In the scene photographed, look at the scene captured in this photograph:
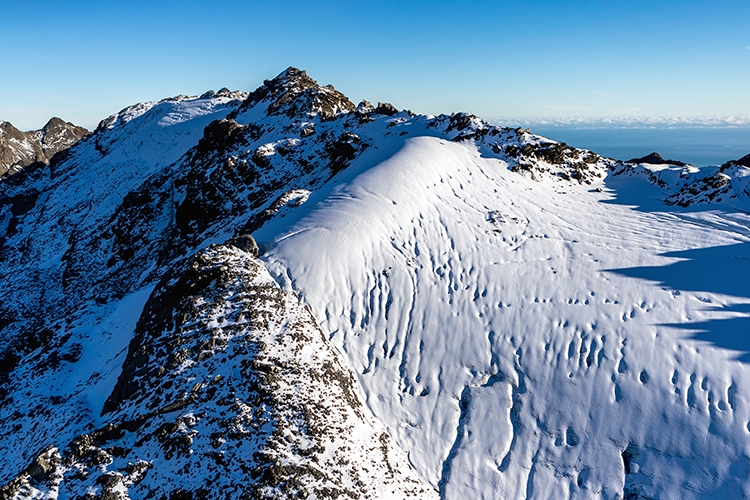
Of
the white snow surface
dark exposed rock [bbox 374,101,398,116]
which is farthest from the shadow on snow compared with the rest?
dark exposed rock [bbox 374,101,398,116]

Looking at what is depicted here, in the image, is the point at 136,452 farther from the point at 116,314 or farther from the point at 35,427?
the point at 116,314

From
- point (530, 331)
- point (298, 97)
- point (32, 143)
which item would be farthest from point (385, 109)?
point (32, 143)

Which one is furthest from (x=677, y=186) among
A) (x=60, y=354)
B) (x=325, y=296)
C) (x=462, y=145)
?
(x=60, y=354)

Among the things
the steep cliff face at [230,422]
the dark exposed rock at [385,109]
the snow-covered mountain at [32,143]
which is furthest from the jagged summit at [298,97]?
the snow-covered mountain at [32,143]

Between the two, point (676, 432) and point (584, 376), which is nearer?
point (676, 432)

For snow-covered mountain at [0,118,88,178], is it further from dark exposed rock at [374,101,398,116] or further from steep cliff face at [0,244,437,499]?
steep cliff face at [0,244,437,499]

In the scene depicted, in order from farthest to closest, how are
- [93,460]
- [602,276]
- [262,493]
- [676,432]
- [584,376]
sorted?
[602,276] < [584,376] < [676,432] < [93,460] < [262,493]
